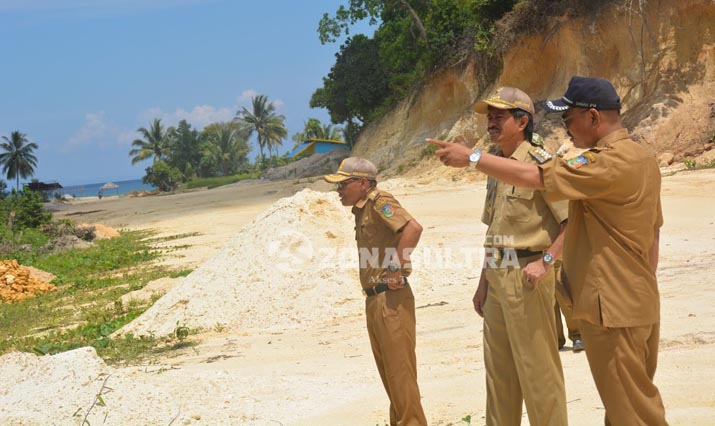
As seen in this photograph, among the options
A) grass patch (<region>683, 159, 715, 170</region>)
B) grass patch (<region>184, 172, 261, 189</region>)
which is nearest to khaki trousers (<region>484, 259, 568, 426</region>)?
grass patch (<region>683, 159, 715, 170</region>)

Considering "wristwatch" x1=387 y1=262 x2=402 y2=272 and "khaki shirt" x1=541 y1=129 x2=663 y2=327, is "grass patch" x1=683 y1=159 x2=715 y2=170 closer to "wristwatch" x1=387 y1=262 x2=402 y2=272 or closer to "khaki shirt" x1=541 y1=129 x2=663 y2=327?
"wristwatch" x1=387 y1=262 x2=402 y2=272

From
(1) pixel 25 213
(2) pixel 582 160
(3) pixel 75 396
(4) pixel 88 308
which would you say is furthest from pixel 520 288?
(1) pixel 25 213

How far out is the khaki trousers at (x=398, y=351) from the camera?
14.0ft

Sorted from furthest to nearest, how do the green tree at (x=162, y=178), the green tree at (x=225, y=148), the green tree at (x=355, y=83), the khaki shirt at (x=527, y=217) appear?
1. the green tree at (x=225, y=148)
2. the green tree at (x=162, y=178)
3. the green tree at (x=355, y=83)
4. the khaki shirt at (x=527, y=217)

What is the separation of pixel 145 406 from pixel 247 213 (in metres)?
18.5

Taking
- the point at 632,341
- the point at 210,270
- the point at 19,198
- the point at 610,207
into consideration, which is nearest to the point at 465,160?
the point at 610,207

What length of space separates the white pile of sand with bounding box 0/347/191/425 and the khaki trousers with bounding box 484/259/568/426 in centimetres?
222

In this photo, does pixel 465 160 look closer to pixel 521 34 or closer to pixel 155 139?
pixel 521 34

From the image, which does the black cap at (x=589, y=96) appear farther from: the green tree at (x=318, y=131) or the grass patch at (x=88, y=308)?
the green tree at (x=318, y=131)

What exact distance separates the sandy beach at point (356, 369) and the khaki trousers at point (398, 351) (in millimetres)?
533

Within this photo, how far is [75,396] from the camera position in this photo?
5.02 metres

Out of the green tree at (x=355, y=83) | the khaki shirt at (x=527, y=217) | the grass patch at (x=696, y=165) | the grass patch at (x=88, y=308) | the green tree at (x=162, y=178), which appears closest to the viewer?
the khaki shirt at (x=527, y=217)

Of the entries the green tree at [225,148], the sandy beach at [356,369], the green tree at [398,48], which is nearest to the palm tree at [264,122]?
the green tree at [225,148]

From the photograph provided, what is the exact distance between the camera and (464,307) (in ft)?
26.3
